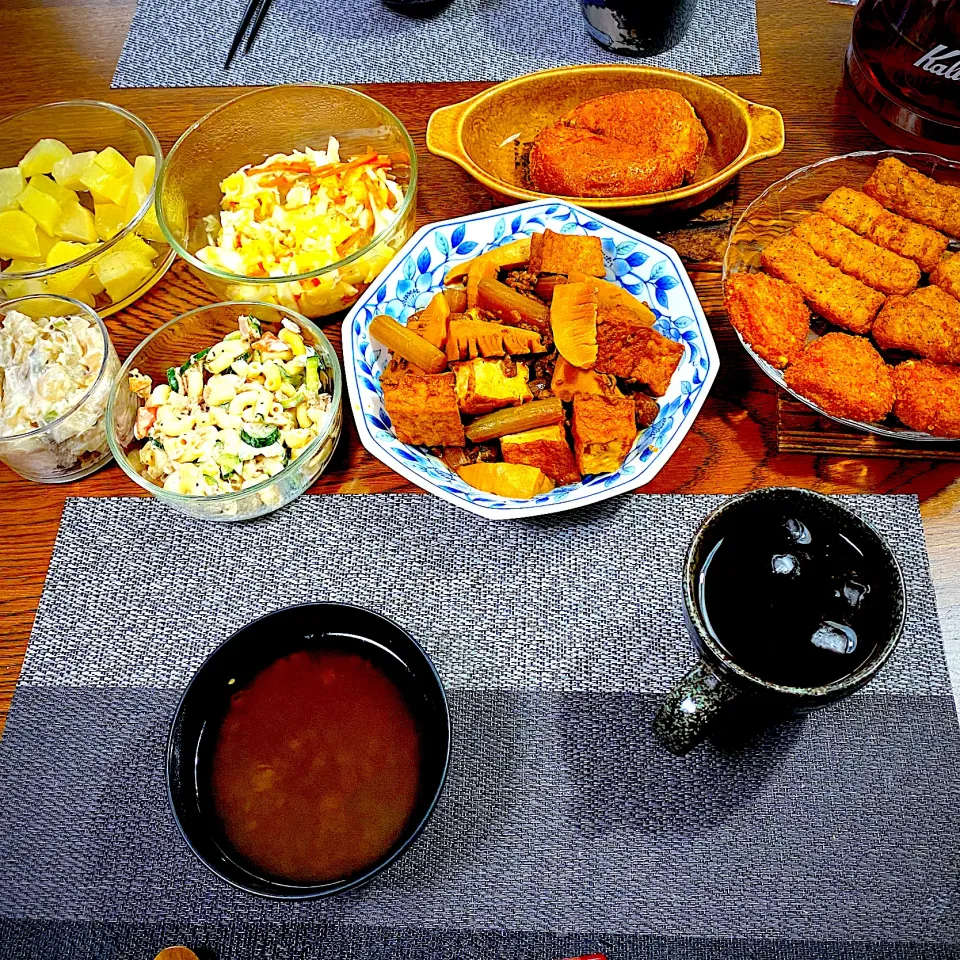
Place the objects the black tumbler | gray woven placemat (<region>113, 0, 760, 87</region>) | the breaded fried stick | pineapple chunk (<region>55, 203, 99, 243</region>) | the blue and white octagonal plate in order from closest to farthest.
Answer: the blue and white octagonal plate < the breaded fried stick < pineapple chunk (<region>55, 203, 99, 243</region>) < the black tumbler < gray woven placemat (<region>113, 0, 760, 87</region>)

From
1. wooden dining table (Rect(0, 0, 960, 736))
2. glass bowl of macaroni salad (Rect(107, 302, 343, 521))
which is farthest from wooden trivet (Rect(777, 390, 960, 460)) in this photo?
glass bowl of macaroni salad (Rect(107, 302, 343, 521))

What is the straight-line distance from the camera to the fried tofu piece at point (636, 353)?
1.19m

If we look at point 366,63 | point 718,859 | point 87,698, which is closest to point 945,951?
point 718,859

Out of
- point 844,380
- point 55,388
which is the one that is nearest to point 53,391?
point 55,388

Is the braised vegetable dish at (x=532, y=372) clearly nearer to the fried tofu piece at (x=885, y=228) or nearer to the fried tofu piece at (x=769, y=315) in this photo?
the fried tofu piece at (x=769, y=315)

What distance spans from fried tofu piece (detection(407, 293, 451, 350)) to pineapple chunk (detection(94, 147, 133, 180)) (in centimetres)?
63

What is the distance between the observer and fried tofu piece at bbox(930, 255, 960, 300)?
126 cm

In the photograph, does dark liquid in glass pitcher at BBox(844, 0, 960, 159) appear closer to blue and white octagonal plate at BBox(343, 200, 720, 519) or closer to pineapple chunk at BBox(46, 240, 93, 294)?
blue and white octagonal plate at BBox(343, 200, 720, 519)

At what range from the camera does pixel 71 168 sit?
4.83 feet

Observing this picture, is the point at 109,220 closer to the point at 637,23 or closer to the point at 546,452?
the point at 546,452

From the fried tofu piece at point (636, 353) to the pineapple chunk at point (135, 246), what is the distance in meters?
0.80

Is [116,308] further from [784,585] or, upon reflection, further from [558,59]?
[784,585]

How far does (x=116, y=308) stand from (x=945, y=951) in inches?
59.6

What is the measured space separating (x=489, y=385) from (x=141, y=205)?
0.75m
